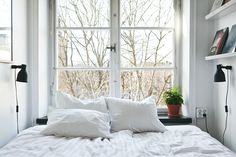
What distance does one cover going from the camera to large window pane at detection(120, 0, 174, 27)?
138 inches

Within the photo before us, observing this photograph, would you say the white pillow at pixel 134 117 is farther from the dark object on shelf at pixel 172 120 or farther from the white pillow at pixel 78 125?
the dark object on shelf at pixel 172 120

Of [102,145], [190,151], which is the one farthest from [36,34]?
[190,151]

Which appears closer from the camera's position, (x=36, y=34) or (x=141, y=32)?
(x=36, y=34)

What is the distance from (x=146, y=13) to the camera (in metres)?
3.50

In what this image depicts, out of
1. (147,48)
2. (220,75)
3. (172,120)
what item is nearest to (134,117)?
(172,120)

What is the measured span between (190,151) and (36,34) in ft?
6.40

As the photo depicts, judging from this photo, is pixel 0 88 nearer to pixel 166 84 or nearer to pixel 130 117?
pixel 130 117

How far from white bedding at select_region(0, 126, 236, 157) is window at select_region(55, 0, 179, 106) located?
931 mm

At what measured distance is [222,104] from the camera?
2.89 metres

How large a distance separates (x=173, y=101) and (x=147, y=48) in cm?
71

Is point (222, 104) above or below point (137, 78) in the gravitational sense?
below

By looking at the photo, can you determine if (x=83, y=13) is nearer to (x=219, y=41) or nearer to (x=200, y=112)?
(x=219, y=41)

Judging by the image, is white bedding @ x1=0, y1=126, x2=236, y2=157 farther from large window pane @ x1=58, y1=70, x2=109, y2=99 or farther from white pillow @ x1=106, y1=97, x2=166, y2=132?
large window pane @ x1=58, y1=70, x2=109, y2=99

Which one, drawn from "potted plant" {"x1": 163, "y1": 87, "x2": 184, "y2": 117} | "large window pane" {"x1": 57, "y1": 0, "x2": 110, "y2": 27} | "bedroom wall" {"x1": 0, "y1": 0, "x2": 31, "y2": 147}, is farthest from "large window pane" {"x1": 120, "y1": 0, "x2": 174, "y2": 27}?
"bedroom wall" {"x1": 0, "y1": 0, "x2": 31, "y2": 147}
